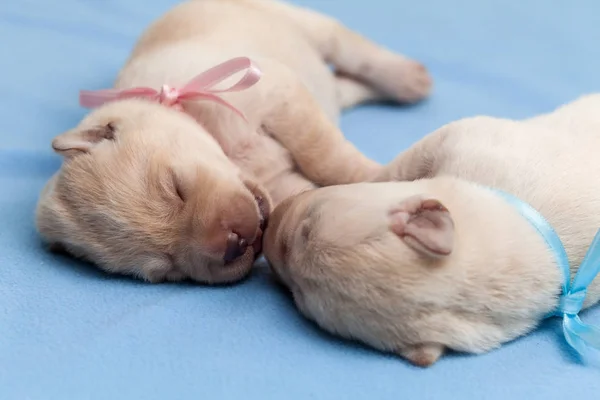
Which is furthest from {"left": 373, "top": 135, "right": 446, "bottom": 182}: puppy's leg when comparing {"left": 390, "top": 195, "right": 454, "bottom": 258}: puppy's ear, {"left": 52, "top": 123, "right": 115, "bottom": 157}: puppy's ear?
{"left": 52, "top": 123, "right": 115, "bottom": 157}: puppy's ear

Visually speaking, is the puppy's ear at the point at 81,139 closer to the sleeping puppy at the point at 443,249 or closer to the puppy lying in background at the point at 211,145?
the puppy lying in background at the point at 211,145

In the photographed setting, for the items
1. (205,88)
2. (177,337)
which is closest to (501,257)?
(177,337)

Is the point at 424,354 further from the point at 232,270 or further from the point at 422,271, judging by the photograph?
the point at 232,270

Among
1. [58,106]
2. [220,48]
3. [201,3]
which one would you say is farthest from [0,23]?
[220,48]

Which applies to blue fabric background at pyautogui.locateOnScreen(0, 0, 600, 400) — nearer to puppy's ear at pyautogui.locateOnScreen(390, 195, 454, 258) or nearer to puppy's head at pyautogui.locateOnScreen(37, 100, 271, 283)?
puppy's head at pyautogui.locateOnScreen(37, 100, 271, 283)

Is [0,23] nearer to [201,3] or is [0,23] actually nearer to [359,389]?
[201,3]

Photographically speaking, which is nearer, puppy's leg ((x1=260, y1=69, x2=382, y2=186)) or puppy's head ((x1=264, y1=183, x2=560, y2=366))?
puppy's head ((x1=264, y1=183, x2=560, y2=366))

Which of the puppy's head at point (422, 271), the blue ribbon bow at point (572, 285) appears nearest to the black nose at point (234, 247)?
the puppy's head at point (422, 271)
